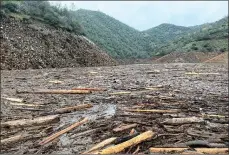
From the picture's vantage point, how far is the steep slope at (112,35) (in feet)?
214

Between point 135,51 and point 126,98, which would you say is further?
point 135,51

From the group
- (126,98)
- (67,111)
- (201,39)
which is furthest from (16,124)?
(201,39)

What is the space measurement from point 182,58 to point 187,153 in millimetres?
43561

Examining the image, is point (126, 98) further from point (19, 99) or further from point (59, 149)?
point (59, 149)

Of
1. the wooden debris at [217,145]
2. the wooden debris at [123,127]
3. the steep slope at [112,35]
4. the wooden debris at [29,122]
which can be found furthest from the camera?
the steep slope at [112,35]

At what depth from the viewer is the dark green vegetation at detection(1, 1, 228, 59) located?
38938 millimetres

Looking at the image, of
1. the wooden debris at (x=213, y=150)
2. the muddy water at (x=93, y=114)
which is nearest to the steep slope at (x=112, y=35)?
the muddy water at (x=93, y=114)

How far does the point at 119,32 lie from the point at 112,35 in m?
9.45

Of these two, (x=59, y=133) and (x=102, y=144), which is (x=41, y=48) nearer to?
(x=59, y=133)

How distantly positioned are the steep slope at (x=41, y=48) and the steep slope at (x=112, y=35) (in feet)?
76.9

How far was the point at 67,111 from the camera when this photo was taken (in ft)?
27.8

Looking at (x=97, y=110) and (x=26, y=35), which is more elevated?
(x=26, y=35)

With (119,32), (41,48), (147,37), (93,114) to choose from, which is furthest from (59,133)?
(147,37)

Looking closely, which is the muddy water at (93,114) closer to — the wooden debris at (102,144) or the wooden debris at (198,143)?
the wooden debris at (102,144)
